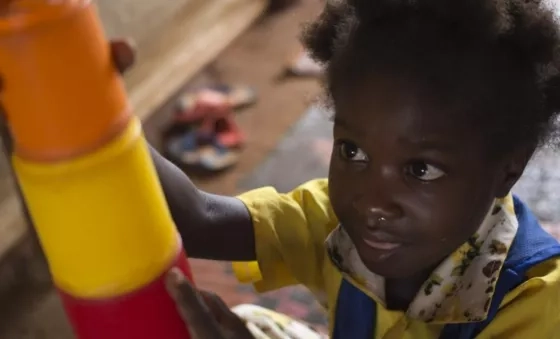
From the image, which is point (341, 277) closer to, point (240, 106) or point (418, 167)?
point (418, 167)

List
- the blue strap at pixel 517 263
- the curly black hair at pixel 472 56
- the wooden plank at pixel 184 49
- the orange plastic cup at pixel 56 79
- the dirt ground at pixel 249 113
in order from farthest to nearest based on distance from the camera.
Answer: the wooden plank at pixel 184 49
the dirt ground at pixel 249 113
the blue strap at pixel 517 263
the curly black hair at pixel 472 56
the orange plastic cup at pixel 56 79

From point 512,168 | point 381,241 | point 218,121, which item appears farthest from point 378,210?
point 218,121

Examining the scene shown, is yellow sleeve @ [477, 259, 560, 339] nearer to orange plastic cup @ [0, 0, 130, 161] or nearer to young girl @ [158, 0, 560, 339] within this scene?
young girl @ [158, 0, 560, 339]

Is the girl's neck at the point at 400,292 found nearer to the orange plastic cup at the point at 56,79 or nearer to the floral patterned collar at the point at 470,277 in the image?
the floral patterned collar at the point at 470,277

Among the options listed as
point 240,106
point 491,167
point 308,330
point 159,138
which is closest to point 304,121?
Answer: point 240,106

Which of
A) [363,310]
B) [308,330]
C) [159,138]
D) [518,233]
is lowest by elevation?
[159,138]

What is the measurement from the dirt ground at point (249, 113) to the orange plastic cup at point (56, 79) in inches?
32.9

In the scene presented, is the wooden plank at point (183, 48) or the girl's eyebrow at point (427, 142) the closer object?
the girl's eyebrow at point (427, 142)

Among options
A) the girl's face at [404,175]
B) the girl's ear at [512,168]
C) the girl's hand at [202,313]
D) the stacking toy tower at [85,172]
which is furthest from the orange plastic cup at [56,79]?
the girl's ear at [512,168]

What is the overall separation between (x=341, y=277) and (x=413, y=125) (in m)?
0.23

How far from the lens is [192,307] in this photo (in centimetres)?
48

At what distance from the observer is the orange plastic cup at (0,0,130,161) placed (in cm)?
38

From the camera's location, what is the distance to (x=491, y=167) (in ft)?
2.18

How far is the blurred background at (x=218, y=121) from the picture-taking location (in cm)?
135
